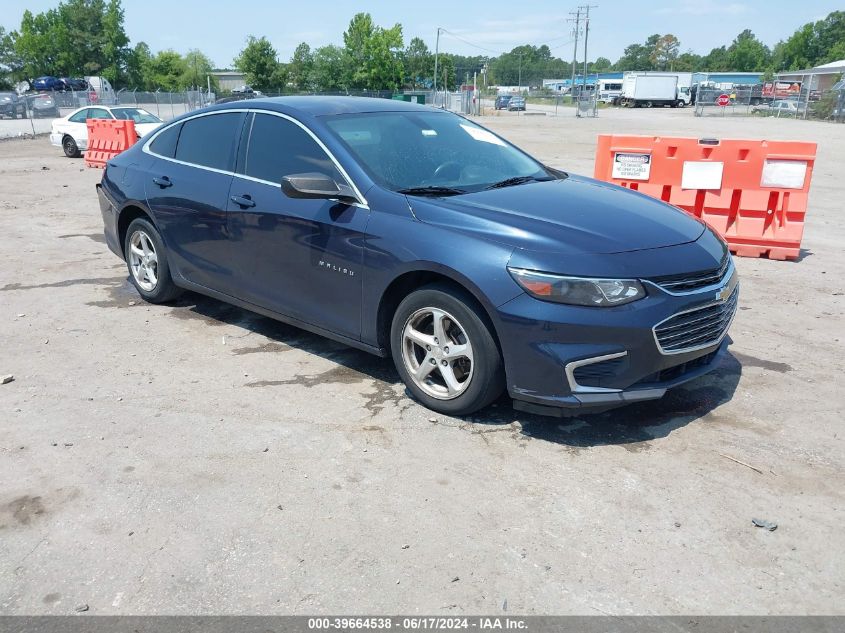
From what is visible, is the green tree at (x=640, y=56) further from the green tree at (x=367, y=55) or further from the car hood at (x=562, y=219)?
the car hood at (x=562, y=219)

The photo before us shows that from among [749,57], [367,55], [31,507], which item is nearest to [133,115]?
[31,507]

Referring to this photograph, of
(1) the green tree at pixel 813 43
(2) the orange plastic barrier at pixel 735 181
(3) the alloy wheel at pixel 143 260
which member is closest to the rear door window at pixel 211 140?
(3) the alloy wheel at pixel 143 260

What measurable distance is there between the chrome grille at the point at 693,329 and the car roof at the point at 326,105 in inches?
101

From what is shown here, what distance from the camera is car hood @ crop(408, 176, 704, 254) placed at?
3881 mm

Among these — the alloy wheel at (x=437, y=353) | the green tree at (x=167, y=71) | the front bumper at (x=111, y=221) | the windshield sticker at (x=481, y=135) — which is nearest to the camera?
the alloy wheel at (x=437, y=353)

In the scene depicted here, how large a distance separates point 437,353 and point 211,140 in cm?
270

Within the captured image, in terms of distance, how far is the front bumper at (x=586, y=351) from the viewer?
3.69 m

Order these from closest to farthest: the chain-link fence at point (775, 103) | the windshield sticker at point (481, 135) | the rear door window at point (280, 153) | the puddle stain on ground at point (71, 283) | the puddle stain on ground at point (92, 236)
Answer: the rear door window at point (280, 153)
the windshield sticker at point (481, 135)
the puddle stain on ground at point (71, 283)
the puddle stain on ground at point (92, 236)
the chain-link fence at point (775, 103)

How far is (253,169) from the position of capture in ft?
17.0

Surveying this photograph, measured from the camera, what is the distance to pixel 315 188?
4391mm

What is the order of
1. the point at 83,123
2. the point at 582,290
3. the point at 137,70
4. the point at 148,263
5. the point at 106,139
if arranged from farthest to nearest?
the point at 137,70 < the point at 83,123 < the point at 106,139 < the point at 148,263 < the point at 582,290

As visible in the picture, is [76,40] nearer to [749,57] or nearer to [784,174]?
A: [784,174]

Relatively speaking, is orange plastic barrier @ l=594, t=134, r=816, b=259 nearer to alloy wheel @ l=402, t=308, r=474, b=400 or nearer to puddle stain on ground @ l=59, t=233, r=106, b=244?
alloy wheel @ l=402, t=308, r=474, b=400

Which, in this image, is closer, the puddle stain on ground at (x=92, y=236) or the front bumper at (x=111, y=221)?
the front bumper at (x=111, y=221)
